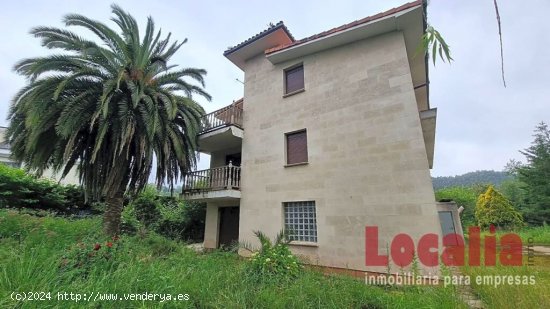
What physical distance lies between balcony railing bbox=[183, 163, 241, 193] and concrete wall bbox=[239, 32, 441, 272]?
1.65 ft

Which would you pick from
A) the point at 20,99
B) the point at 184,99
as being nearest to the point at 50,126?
the point at 20,99

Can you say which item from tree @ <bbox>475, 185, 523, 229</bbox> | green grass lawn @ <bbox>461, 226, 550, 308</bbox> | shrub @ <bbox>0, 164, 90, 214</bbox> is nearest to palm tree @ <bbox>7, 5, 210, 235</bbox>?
shrub @ <bbox>0, 164, 90, 214</bbox>

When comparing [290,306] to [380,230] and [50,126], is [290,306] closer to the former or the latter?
[380,230]

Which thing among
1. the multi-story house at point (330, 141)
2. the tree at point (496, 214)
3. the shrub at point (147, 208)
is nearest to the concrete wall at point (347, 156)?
the multi-story house at point (330, 141)

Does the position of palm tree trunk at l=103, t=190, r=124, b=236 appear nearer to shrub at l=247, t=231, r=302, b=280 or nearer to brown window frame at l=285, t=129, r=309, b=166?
shrub at l=247, t=231, r=302, b=280

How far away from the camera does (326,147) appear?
944cm

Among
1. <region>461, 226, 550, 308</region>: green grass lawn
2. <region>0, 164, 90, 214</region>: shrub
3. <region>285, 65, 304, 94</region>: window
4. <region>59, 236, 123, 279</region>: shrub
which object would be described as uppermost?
<region>285, 65, 304, 94</region>: window

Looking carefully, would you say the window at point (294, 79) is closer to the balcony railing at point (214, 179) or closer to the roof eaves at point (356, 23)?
the roof eaves at point (356, 23)

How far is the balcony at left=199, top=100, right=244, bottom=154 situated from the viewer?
11500 millimetres

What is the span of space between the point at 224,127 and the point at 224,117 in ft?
3.70

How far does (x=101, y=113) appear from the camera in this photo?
8.87 m

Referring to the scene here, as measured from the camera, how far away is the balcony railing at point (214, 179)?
11.1 m

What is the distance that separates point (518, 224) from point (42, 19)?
3312 centimetres

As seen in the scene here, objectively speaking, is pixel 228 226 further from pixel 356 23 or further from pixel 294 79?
pixel 356 23
